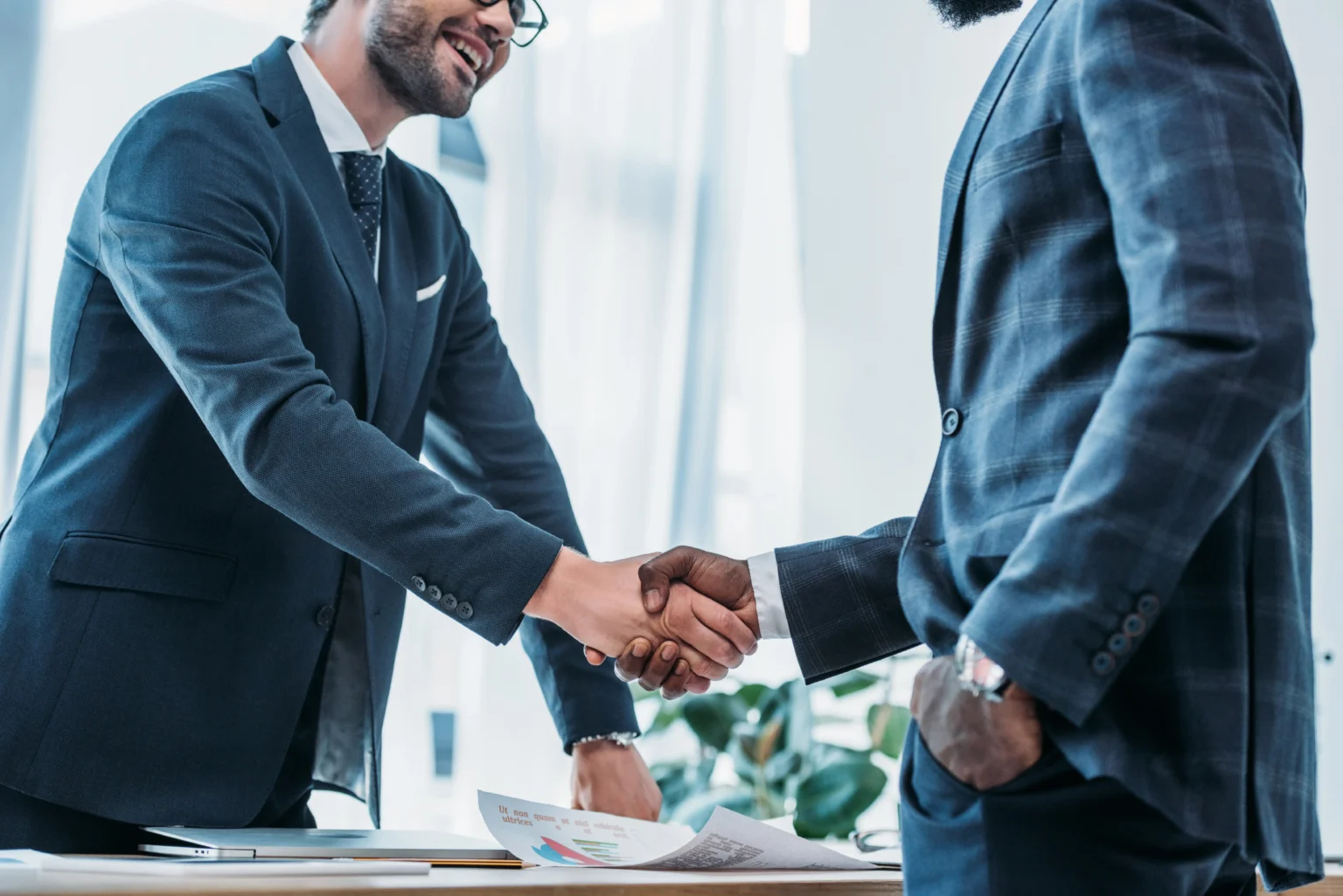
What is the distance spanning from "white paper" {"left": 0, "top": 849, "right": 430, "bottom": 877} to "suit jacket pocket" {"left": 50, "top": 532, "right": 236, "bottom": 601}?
0.46 metres

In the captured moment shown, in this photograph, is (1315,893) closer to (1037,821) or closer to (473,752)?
(1037,821)

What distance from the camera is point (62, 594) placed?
128 centimetres

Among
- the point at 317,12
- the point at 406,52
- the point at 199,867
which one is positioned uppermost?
the point at 317,12

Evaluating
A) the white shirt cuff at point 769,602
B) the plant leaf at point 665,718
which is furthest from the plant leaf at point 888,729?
→ the white shirt cuff at point 769,602

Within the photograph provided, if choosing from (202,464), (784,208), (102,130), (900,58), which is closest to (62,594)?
(202,464)

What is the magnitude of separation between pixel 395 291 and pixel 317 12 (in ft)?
1.63

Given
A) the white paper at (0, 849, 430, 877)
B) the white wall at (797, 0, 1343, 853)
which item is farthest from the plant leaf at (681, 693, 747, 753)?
the white paper at (0, 849, 430, 877)

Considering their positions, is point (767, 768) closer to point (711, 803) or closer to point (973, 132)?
point (711, 803)

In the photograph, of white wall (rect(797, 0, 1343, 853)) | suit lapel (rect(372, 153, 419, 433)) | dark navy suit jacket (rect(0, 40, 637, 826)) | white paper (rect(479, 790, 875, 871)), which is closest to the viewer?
white paper (rect(479, 790, 875, 871))

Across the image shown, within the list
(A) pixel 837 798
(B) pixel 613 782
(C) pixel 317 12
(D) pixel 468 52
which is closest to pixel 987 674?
(B) pixel 613 782

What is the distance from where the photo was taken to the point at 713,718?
2.70 metres

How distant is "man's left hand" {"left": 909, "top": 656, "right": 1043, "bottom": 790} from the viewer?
77 cm

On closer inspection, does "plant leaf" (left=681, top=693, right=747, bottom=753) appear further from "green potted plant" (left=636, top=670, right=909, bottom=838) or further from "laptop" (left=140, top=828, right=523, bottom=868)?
"laptop" (left=140, top=828, right=523, bottom=868)

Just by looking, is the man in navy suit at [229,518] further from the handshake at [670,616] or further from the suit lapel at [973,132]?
the suit lapel at [973,132]
